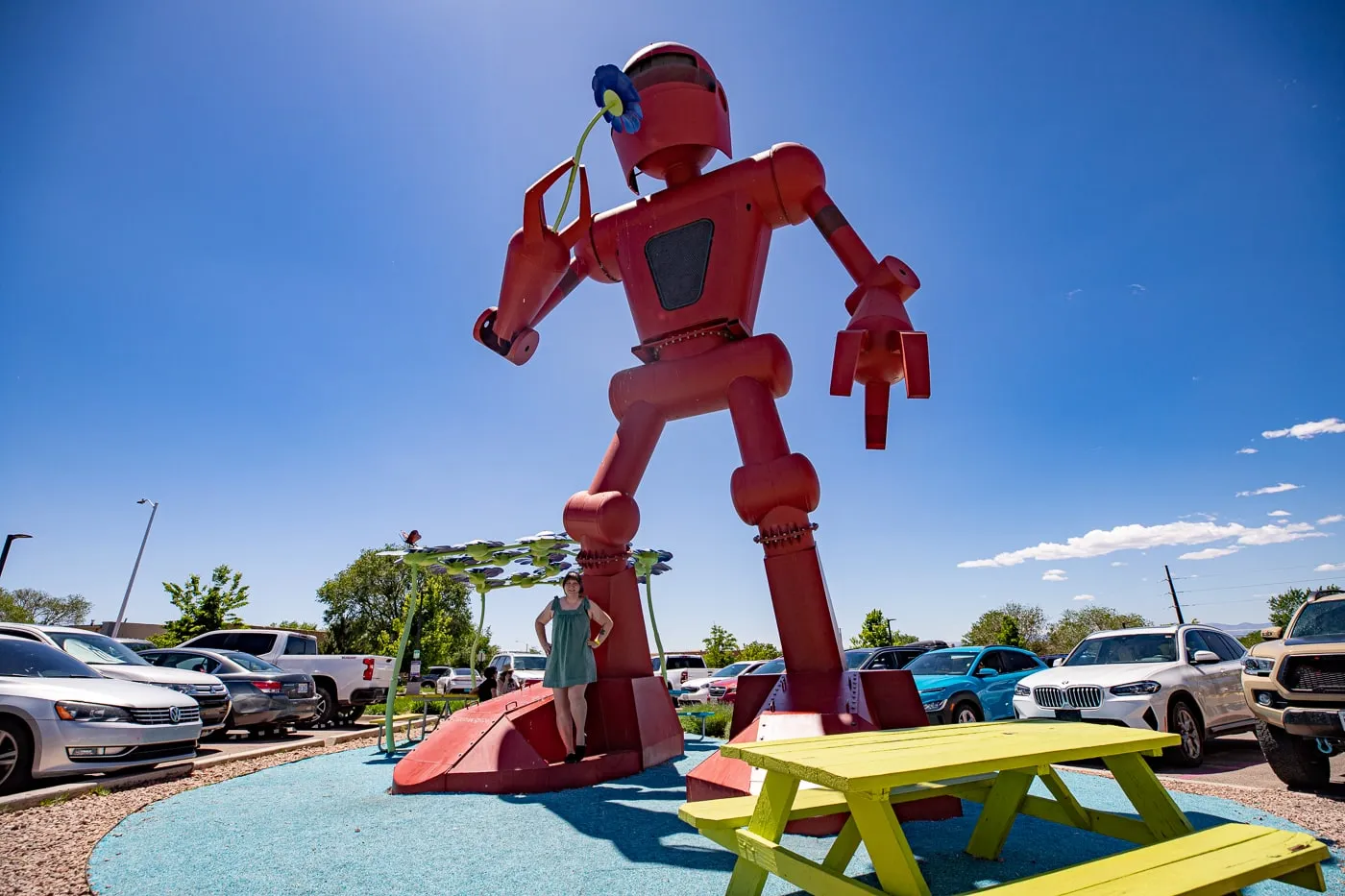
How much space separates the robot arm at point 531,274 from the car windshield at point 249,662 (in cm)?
750

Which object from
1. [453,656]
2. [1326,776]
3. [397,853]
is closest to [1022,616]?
[453,656]

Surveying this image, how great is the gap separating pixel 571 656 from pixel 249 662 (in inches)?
322

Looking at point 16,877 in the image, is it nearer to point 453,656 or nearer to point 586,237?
point 586,237

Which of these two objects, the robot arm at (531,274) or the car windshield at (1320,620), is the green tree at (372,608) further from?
the car windshield at (1320,620)

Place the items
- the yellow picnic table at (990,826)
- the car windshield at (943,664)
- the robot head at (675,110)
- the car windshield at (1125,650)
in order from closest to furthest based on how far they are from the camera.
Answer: the yellow picnic table at (990,826) → the robot head at (675,110) → the car windshield at (1125,650) → the car windshield at (943,664)

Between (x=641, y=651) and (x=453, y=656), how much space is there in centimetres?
4089

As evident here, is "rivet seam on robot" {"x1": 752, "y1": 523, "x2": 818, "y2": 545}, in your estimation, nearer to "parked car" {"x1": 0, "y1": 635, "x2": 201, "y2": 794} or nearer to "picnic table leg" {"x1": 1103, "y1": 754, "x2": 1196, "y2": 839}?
"picnic table leg" {"x1": 1103, "y1": 754, "x2": 1196, "y2": 839}

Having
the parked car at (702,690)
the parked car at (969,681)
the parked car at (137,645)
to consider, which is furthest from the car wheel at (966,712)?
the parked car at (137,645)

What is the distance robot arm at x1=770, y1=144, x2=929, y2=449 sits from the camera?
17.1ft

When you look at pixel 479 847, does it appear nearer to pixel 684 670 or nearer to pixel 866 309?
pixel 866 309

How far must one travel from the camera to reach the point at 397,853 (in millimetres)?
3293

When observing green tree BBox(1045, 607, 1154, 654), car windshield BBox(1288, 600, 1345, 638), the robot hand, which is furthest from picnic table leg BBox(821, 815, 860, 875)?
green tree BBox(1045, 607, 1154, 654)

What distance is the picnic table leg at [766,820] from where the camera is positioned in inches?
85.7

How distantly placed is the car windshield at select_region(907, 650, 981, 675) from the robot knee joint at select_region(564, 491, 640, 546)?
6.45 metres
